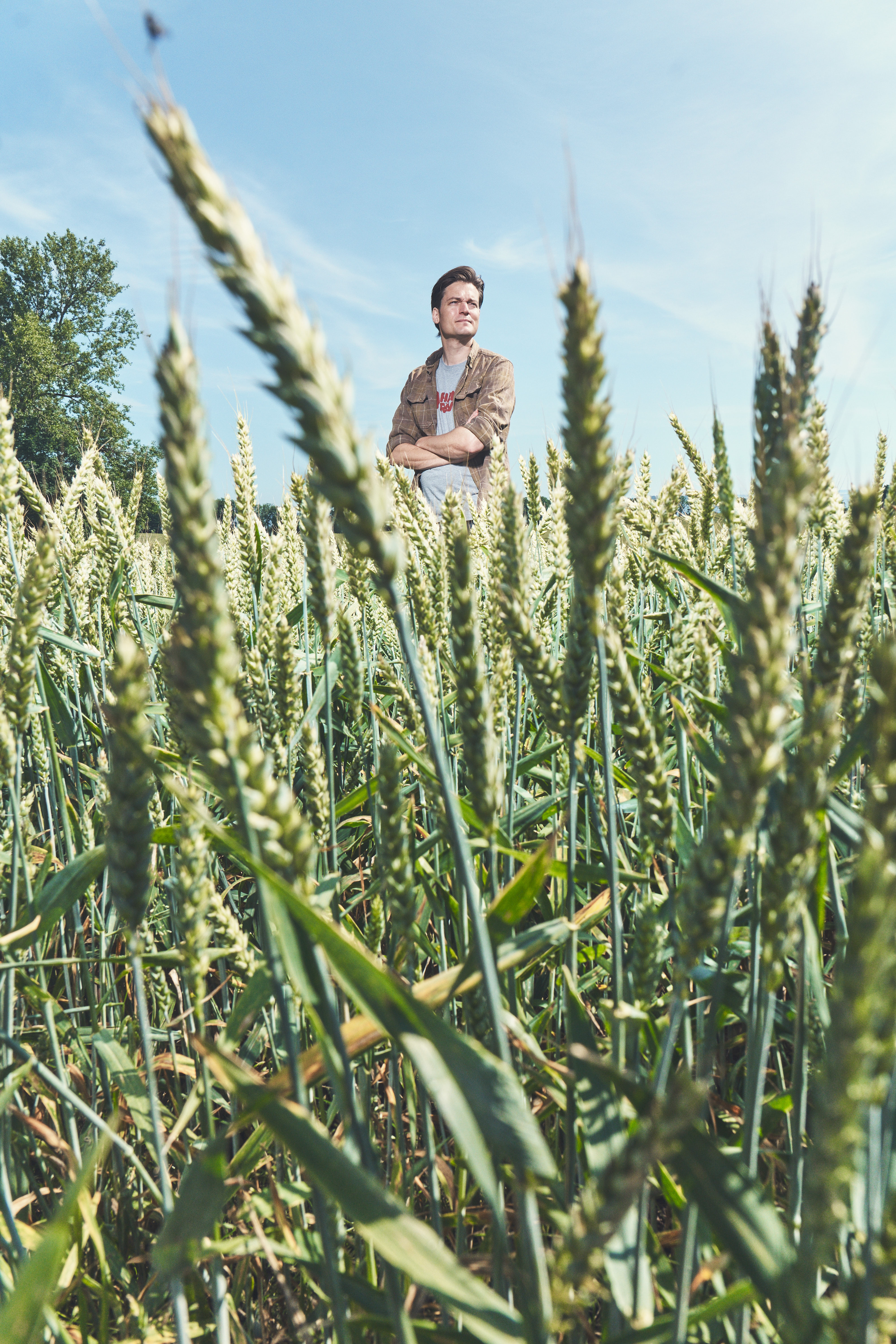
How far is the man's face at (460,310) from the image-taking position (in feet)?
21.9

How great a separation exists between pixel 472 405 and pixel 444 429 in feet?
1.40

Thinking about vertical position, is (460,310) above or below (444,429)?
above

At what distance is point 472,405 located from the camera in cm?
633

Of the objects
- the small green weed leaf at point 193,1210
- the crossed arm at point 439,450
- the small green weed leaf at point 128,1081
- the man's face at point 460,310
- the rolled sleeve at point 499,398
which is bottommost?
the small green weed leaf at point 128,1081

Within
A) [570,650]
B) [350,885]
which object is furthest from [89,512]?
[570,650]

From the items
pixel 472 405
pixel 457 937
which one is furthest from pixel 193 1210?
pixel 472 405

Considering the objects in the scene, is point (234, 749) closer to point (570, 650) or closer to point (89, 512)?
point (570, 650)

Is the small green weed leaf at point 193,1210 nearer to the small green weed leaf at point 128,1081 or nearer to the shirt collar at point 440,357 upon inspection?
the small green weed leaf at point 128,1081

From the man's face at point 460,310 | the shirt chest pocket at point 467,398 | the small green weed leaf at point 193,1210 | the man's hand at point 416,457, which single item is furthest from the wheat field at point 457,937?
the man's face at point 460,310

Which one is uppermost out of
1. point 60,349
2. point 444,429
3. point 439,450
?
point 60,349

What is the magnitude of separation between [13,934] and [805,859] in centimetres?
108

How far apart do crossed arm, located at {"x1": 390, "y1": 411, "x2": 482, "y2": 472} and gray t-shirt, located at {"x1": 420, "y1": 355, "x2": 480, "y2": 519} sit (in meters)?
0.07

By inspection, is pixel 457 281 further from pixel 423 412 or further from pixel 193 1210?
pixel 193 1210

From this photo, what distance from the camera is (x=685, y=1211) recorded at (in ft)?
2.42
